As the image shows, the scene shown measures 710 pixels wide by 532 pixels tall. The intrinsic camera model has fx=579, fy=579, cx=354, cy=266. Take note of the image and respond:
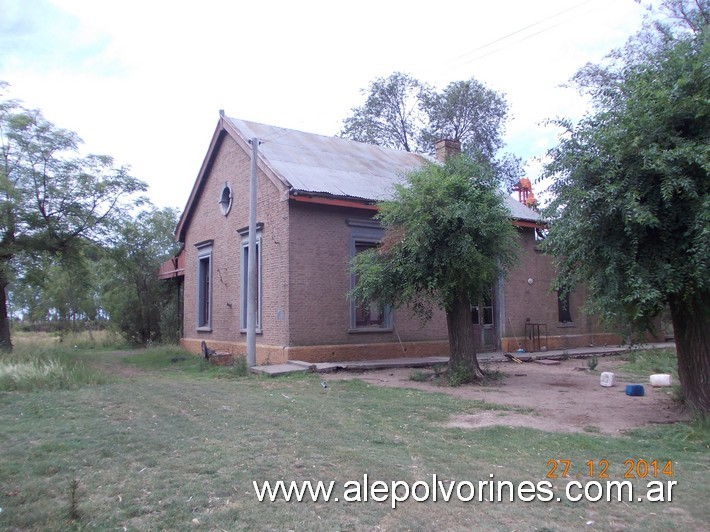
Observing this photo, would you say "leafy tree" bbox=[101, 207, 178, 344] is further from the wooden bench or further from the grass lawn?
the grass lawn

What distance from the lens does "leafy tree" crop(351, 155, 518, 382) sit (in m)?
11.3

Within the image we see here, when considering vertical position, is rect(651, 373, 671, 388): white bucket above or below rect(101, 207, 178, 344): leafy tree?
below

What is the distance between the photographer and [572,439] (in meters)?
7.12

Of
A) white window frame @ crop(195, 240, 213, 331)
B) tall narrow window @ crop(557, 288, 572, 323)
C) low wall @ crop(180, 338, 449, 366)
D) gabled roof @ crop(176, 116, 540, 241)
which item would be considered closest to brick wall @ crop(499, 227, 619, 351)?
tall narrow window @ crop(557, 288, 572, 323)

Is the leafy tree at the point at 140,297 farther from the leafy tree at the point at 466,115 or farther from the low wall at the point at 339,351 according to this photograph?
the leafy tree at the point at 466,115

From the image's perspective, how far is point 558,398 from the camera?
10531 mm

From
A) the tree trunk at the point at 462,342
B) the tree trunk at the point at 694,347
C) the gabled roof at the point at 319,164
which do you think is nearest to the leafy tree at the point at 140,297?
the gabled roof at the point at 319,164

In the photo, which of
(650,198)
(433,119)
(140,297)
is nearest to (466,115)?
(433,119)

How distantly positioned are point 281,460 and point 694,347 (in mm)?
5940

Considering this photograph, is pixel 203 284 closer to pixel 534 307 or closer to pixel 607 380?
pixel 534 307

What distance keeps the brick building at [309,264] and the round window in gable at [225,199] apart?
5cm

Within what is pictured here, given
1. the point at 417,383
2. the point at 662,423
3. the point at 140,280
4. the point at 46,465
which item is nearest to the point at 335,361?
the point at 417,383

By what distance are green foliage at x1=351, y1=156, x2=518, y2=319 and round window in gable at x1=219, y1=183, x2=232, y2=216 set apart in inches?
302

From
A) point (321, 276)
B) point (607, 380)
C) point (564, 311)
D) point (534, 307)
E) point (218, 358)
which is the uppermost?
point (321, 276)
